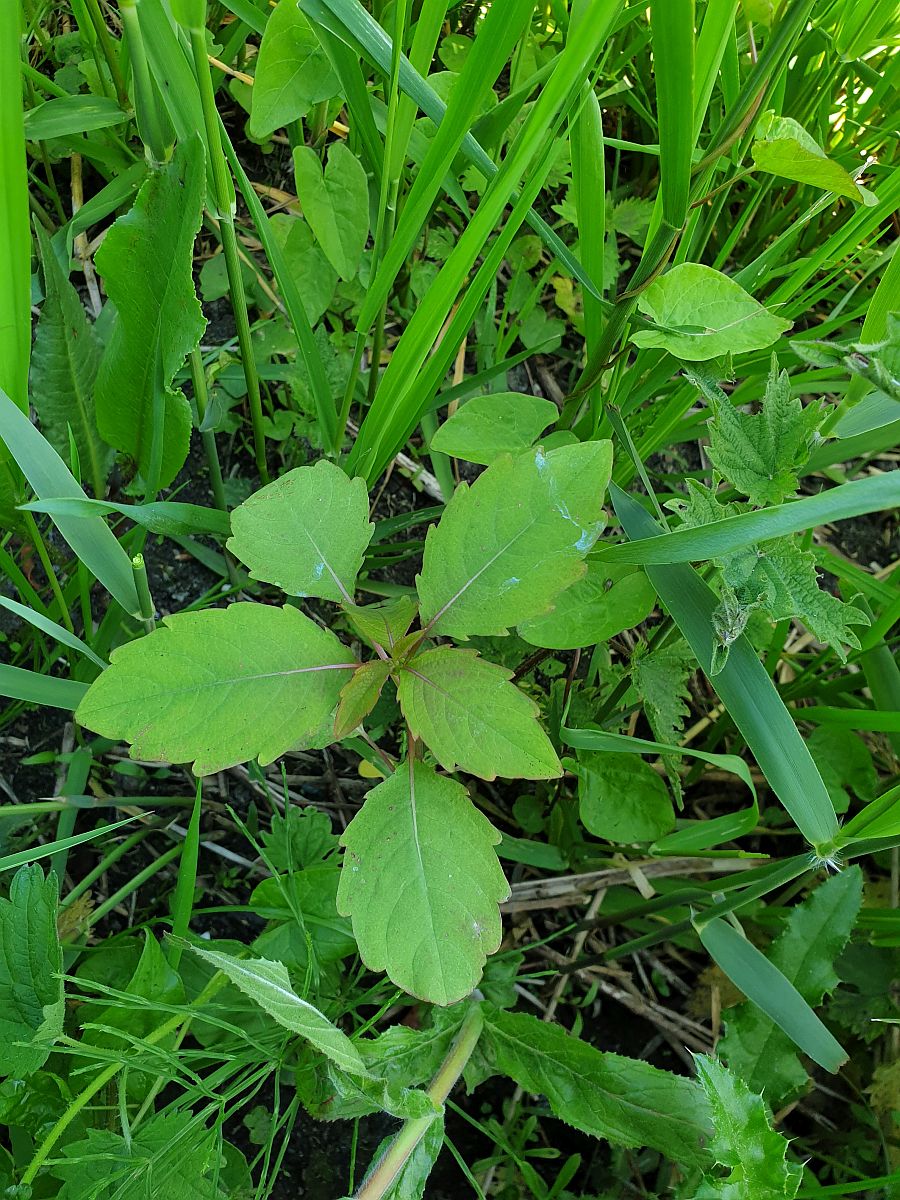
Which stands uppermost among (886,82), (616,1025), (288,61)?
(886,82)

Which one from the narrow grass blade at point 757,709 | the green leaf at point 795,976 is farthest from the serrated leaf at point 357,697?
the green leaf at point 795,976

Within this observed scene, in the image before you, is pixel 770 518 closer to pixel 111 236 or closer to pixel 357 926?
pixel 357 926

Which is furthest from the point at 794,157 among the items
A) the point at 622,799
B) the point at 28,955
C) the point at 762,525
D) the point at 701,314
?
the point at 28,955

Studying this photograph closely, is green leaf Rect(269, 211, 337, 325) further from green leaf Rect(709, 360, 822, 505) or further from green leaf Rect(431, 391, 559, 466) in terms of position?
green leaf Rect(709, 360, 822, 505)

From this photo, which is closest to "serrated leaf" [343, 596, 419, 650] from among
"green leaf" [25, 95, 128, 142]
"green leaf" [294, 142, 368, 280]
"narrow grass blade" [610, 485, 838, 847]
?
"narrow grass blade" [610, 485, 838, 847]

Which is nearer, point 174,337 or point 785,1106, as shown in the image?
point 174,337

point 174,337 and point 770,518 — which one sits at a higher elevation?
point 770,518

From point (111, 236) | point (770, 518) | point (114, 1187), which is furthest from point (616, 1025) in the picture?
point (111, 236)
